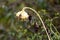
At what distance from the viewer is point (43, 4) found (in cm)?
309

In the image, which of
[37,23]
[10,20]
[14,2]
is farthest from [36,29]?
[14,2]

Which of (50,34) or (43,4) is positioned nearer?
(50,34)

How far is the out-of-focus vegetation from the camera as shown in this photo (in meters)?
1.94

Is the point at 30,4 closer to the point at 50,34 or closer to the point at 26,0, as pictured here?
the point at 26,0

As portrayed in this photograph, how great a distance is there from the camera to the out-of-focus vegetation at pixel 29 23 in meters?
1.94

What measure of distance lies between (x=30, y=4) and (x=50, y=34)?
128cm

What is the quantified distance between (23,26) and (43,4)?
0.99 m

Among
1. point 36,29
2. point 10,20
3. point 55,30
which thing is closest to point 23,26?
point 36,29

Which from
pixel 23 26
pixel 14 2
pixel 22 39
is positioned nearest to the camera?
pixel 23 26

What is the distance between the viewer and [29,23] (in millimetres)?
2107

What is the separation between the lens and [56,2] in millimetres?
3281

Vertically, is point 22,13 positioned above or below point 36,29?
above

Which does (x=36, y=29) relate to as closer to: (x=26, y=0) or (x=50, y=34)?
(x=50, y=34)

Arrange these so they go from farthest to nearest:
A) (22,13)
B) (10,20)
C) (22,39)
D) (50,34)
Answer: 1. (10,20)
2. (22,39)
3. (50,34)
4. (22,13)
